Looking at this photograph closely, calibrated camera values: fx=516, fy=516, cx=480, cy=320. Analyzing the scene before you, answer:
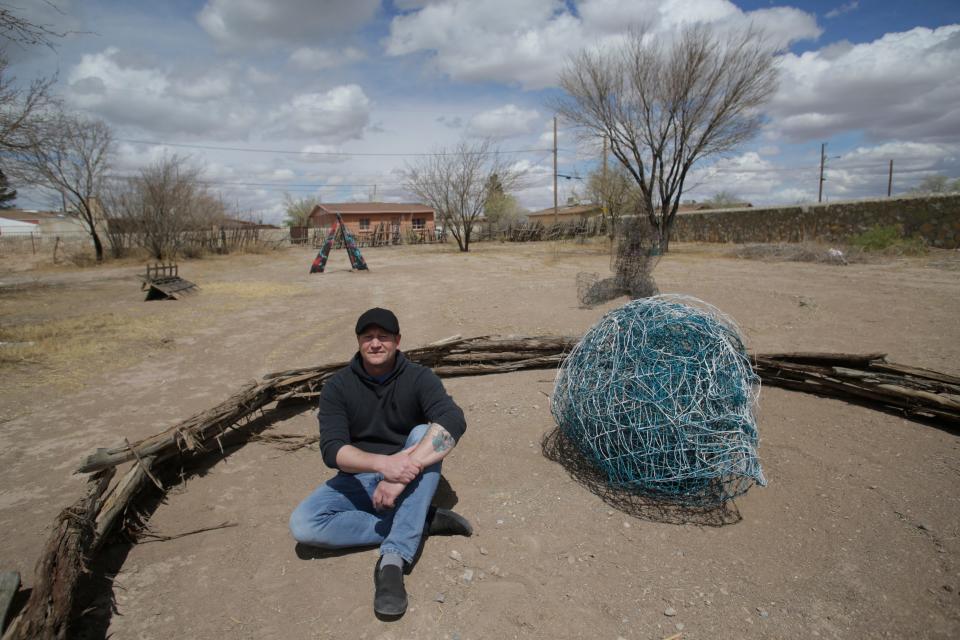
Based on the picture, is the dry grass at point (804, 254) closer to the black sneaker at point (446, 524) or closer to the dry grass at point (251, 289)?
the dry grass at point (251, 289)

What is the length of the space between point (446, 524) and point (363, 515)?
17.6 inches

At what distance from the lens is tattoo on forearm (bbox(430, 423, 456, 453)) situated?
8.45 ft

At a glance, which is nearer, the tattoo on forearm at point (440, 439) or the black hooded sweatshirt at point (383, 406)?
the tattoo on forearm at point (440, 439)

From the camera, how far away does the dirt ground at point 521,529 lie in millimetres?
2256

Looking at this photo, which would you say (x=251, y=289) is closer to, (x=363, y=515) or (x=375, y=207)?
(x=363, y=515)

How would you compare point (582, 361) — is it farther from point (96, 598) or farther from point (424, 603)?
point (96, 598)

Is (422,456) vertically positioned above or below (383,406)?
below

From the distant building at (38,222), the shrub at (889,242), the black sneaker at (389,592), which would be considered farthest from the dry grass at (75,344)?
the distant building at (38,222)

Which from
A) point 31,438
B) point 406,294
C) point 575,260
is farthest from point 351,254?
point 31,438

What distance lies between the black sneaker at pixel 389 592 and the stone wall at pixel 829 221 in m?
20.1

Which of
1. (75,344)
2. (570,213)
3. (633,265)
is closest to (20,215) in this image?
(570,213)

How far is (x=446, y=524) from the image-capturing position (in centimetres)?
280

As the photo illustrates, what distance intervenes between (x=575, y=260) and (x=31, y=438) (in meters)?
16.9

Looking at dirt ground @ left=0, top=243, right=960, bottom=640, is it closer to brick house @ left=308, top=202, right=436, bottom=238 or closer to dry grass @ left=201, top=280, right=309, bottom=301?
dry grass @ left=201, top=280, right=309, bottom=301
